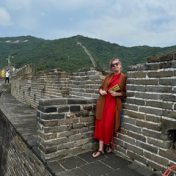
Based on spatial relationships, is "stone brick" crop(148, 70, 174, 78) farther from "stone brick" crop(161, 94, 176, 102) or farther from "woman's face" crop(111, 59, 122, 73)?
"woman's face" crop(111, 59, 122, 73)

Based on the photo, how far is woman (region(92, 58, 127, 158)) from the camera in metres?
4.10

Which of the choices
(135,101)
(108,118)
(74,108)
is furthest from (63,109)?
(135,101)

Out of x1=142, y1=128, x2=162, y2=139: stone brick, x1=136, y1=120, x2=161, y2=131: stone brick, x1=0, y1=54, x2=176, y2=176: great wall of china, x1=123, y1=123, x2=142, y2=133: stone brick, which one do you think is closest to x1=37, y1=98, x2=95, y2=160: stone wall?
x1=0, y1=54, x2=176, y2=176: great wall of china

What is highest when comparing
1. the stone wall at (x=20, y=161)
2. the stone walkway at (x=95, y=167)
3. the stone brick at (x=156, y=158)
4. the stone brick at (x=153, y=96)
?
the stone brick at (x=153, y=96)

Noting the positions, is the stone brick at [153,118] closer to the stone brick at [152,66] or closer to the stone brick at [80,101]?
the stone brick at [152,66]

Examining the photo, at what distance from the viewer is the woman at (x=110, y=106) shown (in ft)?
13.4

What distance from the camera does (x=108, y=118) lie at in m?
4.12

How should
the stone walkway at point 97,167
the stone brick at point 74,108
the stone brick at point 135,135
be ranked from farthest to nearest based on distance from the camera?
the stone brick at point 74,108 < the stone brick at point 135,135 < the stone walkway at point 97,167

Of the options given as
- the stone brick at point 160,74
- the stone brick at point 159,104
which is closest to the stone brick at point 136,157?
the stone brick at point 159,104

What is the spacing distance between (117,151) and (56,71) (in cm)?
451

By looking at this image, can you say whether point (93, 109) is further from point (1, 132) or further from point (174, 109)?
point (1, 132)

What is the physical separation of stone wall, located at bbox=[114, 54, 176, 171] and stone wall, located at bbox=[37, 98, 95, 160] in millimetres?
612

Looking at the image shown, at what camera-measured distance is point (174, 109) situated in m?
3.17

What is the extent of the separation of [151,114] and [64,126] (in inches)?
51.5
